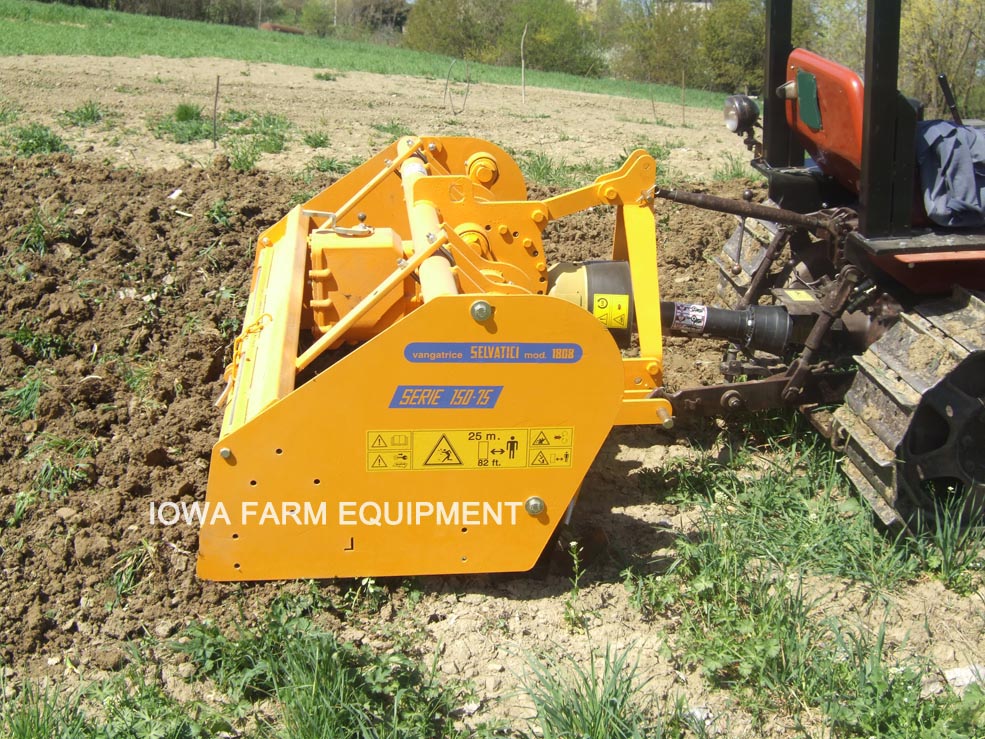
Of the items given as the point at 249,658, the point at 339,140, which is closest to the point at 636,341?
the point at 249,658

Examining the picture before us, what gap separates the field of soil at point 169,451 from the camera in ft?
11.0

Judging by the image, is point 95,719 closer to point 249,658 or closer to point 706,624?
point 249,658

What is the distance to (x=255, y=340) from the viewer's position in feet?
12.9

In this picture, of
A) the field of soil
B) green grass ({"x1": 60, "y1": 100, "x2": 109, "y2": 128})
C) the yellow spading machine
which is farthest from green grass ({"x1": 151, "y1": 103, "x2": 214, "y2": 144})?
the yellow spading machine

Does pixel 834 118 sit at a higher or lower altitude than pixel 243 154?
higher

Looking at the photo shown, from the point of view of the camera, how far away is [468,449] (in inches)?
131

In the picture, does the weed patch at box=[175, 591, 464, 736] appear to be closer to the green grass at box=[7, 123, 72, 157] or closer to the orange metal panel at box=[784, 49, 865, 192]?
the orange metal panel at box=[784, 49, 865, 192]

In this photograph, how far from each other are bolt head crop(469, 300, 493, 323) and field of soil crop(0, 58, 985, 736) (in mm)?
1058

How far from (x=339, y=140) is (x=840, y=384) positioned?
236 inches

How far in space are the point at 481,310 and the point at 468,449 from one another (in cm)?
49

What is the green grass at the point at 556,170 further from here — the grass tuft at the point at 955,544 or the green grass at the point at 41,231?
the grass tuft at the point at 955,544

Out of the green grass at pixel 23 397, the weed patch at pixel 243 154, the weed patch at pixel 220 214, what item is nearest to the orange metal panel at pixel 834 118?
the weed patch at pixel 220 214

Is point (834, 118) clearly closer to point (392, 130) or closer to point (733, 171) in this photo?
point (733, 171)

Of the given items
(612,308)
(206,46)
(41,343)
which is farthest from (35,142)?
(206,46)
